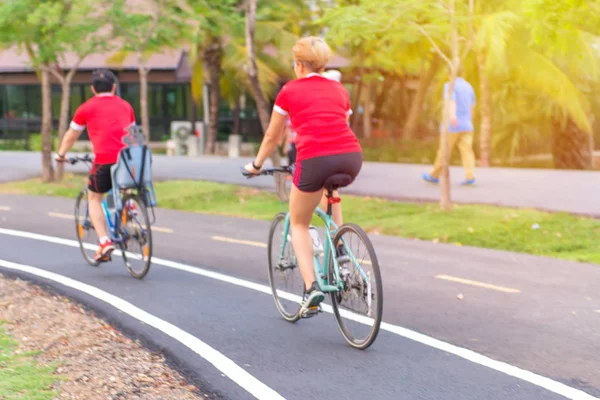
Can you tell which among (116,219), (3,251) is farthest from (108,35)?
(116,219)

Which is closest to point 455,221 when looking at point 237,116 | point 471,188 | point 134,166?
point 471,188

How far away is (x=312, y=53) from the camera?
18.2 ft

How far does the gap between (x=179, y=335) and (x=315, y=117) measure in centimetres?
179

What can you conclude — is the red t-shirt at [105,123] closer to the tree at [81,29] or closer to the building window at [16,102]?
the tree at [81,29]

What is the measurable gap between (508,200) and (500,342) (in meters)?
7.53

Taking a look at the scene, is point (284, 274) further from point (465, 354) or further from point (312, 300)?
point (465, 354)

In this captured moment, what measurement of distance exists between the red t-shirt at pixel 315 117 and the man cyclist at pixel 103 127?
2.85 m

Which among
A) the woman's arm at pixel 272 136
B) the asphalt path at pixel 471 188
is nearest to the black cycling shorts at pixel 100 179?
the woman's arm at pixel 272 136

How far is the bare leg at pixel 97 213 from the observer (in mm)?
8367

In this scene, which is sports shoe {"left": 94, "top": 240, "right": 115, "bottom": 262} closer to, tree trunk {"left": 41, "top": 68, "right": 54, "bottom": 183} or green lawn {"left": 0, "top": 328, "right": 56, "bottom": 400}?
green lawn {"left": 0, "top": 328, "right": 56, "bottom": 400}

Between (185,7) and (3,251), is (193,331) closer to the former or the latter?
(3,251)

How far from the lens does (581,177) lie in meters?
15.9

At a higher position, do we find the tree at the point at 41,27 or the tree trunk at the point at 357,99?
the tree at the point at 41,27

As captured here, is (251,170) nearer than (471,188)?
Yes
